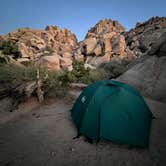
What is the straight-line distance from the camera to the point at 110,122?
388cm

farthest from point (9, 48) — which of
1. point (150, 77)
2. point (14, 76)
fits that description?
point (150, 77)

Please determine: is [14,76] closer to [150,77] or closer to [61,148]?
[61,148]

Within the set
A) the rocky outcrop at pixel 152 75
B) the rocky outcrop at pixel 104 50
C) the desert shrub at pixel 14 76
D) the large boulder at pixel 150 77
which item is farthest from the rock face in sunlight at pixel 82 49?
the desert shrub at pixel 14 76

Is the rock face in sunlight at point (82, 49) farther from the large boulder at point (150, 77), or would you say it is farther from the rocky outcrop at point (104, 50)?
the large boulder at point (150, 77)

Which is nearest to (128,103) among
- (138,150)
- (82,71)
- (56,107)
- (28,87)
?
(138,150)

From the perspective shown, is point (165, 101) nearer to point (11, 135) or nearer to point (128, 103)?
point (128, 103)

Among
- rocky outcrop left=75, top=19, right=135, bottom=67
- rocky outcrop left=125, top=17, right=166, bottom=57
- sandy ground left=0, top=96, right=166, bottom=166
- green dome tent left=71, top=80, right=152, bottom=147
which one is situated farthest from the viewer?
rocky outcrop left=125, top=17, right=166, bottom=57

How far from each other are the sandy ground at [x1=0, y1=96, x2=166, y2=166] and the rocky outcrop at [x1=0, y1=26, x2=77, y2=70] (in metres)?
10.3

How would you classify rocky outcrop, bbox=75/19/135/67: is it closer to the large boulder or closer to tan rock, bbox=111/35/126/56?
tan rock, bbox=111/35/126/56

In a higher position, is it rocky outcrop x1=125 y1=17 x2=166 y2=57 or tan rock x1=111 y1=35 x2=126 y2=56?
rocky outcrop x1=125 y1=17 x2=166 y2=57

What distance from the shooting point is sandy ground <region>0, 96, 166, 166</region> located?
3.34m

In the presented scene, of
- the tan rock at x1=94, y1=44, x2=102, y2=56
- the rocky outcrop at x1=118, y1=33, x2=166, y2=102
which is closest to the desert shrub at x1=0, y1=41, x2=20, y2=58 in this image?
the tan rock at x1=94, y1=44, x2=102, y2=56

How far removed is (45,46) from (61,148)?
26.5 metres

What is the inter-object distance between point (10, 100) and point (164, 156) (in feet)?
23.5
